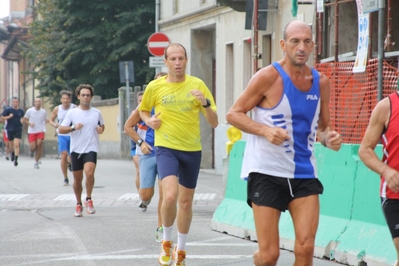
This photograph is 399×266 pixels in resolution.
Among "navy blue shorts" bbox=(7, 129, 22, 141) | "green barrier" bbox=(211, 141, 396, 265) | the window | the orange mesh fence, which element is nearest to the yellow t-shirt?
"green barrier" bbox=(211, 141, 396, 265)

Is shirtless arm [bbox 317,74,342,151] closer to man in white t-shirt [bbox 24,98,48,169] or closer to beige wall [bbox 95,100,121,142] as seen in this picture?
man in white t-shirt [bbox 24,98,48,169]

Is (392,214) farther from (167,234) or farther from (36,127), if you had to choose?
(36,127)

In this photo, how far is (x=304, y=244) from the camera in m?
6.28

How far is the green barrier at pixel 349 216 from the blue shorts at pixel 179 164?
57.9 inches

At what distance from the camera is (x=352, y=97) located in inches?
640

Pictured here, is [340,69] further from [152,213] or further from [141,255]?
[141,255]

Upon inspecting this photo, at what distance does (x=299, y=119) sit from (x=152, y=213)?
8.65 meters

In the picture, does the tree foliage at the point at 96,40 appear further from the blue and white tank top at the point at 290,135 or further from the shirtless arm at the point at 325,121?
the blue and white tank top at the point at 290,135

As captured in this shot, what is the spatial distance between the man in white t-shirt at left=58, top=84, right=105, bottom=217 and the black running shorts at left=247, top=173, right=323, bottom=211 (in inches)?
318

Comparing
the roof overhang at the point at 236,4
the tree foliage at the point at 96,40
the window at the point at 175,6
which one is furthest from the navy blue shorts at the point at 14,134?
the roof overhang at the point at 236,4

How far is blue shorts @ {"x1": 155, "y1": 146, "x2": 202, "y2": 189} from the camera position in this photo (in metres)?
9.05

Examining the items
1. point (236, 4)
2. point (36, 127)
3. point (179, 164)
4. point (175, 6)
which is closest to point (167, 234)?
point (179, 164)

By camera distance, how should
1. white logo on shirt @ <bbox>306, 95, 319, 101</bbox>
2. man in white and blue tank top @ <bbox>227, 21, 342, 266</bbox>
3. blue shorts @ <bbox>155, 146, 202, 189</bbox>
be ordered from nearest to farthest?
man in white and blue tank top @ <bbox>227, 21, 342, 266</bbox> → white logo on shirt @ <bbox>306, 95, 319, 101</bbox> → blue shorts @ <bbox>155, 146, 202, 189</bbox>

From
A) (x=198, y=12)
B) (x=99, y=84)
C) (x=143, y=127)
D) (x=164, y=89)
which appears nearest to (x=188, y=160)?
(x=164, y=89)
